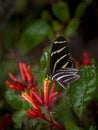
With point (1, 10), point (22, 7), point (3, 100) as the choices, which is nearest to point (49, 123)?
point (3, 100)

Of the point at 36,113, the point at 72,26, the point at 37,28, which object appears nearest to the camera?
the point at 36,113

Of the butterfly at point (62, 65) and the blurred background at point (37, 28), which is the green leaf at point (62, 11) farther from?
the butterfly at point (62, 65)

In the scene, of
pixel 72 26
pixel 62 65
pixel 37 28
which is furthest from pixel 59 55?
pixel 37 28

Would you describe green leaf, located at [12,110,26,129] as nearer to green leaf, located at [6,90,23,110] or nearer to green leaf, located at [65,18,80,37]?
green leaf, located at [6,90,23,110]

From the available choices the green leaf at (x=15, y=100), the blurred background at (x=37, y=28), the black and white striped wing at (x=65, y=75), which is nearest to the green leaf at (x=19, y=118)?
the green leaf at (x=15, y=100)

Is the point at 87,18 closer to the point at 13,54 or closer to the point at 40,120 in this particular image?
Answer: the point at 13,54

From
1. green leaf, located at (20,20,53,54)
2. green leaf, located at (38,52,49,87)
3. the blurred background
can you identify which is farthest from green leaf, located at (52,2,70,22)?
green leaf, located at (38,52,49,87)

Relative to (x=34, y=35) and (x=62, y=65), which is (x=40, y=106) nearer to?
(x=62, y=65)

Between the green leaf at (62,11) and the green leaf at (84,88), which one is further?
the green leaf at (62,11)
